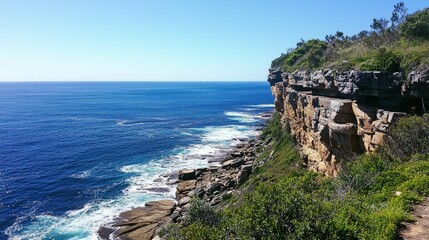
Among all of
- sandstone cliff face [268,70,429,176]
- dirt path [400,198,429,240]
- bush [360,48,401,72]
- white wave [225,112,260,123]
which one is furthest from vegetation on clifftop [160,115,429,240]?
white wave [225,112,260,123]

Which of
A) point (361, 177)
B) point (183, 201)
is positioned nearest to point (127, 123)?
point (183, 201)

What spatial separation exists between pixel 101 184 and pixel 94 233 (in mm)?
16298

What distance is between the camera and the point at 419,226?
15.1m

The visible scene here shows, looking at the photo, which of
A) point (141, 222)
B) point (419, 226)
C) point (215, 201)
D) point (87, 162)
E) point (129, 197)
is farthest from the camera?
point (87, 162)

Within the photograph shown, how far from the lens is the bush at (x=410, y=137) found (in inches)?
927

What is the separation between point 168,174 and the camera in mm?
61094

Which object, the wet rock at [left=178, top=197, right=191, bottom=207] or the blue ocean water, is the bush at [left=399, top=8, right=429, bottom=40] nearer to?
the wet rock at [left=178, top=197, right=191, bottom=207]

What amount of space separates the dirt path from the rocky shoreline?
26.1m

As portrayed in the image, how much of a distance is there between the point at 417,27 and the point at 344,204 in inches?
1004

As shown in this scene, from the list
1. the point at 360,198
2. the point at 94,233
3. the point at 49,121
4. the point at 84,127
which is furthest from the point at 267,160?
the point at 49,121

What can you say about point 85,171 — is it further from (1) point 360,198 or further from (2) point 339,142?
(1) point 360,198

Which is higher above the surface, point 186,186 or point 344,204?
point 344,204

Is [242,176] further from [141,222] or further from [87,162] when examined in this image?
[87,162]

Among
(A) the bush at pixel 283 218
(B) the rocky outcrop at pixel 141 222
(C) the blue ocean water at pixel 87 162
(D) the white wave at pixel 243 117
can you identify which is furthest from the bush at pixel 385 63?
(D) the white wave at pixel 243 117
